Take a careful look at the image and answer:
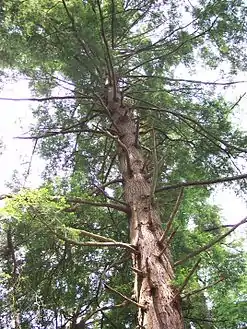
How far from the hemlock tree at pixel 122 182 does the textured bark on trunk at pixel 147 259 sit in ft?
0.04

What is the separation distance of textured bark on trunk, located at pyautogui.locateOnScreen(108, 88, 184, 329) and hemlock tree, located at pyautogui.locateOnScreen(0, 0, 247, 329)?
13 millimetres

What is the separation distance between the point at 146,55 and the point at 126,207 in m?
4.85

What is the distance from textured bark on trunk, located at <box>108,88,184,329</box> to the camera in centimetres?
336

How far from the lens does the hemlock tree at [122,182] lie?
3.86m

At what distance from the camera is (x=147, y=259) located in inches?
151

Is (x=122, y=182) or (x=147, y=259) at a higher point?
(x=122, y=182)

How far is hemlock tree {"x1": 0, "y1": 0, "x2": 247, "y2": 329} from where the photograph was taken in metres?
3.86

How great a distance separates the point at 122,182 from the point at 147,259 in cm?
167

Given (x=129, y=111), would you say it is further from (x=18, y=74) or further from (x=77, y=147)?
(x=18, y=74)

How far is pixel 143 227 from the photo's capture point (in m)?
4.25

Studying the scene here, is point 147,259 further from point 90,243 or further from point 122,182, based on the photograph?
point 122,182

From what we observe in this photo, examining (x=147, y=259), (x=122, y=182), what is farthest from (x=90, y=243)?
(x=122, y=182)

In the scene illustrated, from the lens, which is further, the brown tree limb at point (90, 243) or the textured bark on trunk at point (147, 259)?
the brown tree limb at point (90, 243)

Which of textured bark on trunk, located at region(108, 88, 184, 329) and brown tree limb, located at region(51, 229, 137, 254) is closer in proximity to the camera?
textured bark on trunk, located at region(108, 88, 184, 329)
